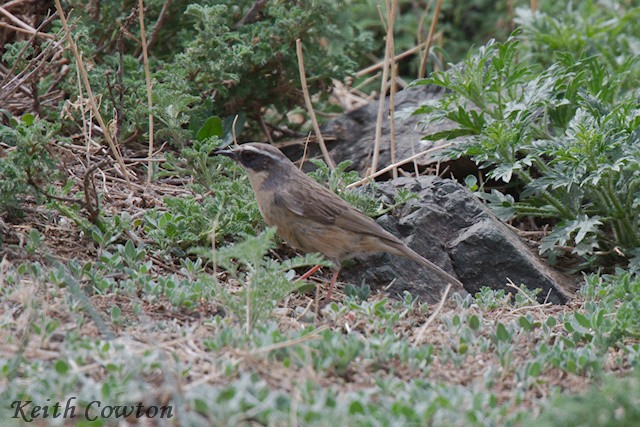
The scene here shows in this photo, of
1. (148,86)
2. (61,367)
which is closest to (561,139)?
(148,86)

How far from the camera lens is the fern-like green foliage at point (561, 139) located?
20.5 feet

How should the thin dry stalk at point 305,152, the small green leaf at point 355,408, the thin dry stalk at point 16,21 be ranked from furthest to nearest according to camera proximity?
the thin dry stalk at point 305,152 < the thin dry stalk at point 16,21 < the small green leaf at point 355,408

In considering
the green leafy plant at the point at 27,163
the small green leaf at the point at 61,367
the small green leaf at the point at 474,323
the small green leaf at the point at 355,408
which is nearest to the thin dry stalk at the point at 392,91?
the small green leaf at the point at 474,323

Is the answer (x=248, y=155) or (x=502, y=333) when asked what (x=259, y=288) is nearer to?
(x=502, y=333)

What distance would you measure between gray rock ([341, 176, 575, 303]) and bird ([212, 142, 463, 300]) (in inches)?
7.5

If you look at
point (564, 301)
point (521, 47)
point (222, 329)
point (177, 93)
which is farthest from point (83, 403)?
point (521, 47)

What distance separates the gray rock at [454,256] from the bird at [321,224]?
0.63 ft

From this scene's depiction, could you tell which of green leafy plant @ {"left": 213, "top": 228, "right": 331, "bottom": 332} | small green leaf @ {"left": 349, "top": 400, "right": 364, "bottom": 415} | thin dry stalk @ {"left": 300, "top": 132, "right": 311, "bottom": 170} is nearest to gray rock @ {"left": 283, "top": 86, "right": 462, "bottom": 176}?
thin dry stalk @ {"left": 300, "top": 132, "right": 311, "bottom": 170}

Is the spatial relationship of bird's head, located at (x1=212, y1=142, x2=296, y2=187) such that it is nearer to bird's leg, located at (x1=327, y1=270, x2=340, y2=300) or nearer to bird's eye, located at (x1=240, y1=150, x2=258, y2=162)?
bird's eye, located at (x1=240, y1=150, x2=258, y2=162)

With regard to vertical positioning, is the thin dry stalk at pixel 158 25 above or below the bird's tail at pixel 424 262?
above

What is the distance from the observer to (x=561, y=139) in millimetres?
6582

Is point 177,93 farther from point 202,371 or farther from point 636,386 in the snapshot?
point 636,386

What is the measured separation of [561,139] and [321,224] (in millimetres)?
2007

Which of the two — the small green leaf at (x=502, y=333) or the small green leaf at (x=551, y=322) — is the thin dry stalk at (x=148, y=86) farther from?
the small green leaf at (x=551, y=322)
